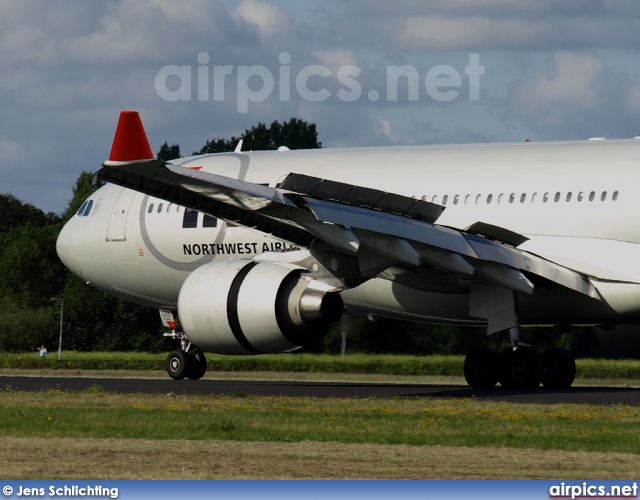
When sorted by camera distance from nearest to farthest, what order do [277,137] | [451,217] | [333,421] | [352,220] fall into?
[333,421]
[352,220]
[451,217]
[277,137]

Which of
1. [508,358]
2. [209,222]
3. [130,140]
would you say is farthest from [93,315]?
[130,140]

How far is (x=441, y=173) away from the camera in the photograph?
81.7ft

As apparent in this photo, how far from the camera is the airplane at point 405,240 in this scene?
19.7 meters

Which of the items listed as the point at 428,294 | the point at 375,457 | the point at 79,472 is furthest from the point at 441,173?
the point at 79,472

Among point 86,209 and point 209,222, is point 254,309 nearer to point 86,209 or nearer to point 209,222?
point 209,222

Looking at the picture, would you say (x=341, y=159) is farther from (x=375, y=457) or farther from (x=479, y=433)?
(x=375, y=457)

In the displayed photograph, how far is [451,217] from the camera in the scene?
24297 millimetres

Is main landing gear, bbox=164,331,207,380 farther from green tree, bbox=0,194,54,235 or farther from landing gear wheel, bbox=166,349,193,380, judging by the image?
green tree, bbox=0,194,54,235

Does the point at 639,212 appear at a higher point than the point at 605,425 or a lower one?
higher

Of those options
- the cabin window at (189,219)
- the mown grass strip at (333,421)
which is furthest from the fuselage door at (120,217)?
the mown grass strip at (333,421)

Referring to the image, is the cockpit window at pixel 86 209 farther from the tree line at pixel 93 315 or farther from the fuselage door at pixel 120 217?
the tree line at pixel 93 315

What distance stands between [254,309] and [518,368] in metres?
5.55

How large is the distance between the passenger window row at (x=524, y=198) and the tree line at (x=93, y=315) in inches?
325

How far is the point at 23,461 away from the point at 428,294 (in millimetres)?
12556
